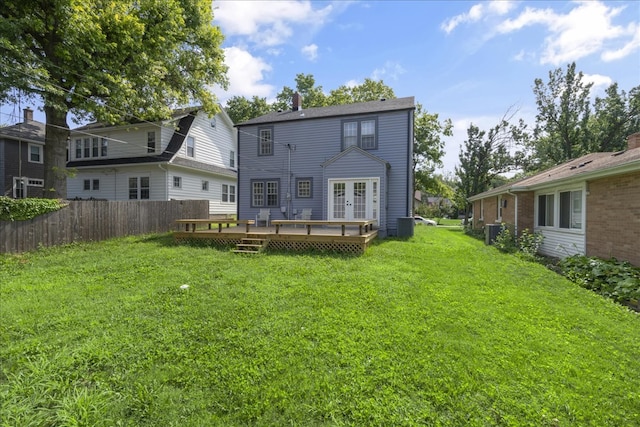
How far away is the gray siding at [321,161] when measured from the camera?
12.3 metres

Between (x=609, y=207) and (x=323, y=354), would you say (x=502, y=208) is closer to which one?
(x=609, y=207)

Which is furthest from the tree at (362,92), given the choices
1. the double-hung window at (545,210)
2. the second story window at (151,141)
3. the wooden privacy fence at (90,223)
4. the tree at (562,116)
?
the double-hung window at (545,210)

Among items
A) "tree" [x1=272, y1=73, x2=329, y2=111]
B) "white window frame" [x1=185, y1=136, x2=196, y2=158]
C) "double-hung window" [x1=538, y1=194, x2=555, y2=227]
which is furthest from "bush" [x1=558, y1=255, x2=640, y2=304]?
"tree" [x1=272, y1=73, x2=329, y2=111]

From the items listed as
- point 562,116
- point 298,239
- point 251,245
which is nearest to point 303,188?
point 298,239

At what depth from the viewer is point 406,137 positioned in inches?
486

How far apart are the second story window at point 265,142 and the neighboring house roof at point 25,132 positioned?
15763mm

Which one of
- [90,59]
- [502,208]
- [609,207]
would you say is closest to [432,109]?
[502,208]

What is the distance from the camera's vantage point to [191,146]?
17.4 meters

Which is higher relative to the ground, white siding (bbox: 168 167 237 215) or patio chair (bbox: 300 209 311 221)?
white siding (bbox: 168 167 237 215)

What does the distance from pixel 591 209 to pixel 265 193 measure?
1195 centimetres

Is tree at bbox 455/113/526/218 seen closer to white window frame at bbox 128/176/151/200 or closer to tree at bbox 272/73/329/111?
tree at bbox 272/73/329/111

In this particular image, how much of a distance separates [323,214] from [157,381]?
1019 centimetres

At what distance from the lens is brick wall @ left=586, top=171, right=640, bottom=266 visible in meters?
6.27

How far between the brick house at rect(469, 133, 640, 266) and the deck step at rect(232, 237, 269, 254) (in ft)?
28.8
